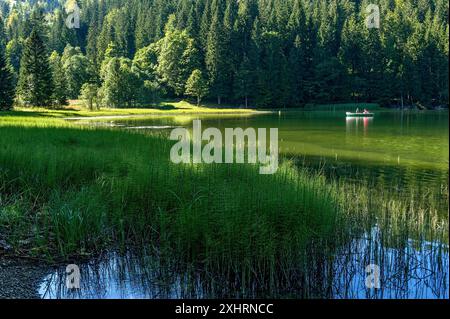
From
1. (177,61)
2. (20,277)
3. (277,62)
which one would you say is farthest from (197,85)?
(20,277)

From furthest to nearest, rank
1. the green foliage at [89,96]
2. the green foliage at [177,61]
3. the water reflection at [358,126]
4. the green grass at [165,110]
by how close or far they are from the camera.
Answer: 1. the green foliage at [177,61]
2. the green foliage at [89,96]
3. the green grass at [165,110]
4. the water reflection at [358,126]

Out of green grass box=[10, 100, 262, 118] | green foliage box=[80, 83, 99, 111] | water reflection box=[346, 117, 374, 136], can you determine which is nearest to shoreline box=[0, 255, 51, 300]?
water reflection box=[346, 117, 374, 136]

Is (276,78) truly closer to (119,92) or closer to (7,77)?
(119,92)

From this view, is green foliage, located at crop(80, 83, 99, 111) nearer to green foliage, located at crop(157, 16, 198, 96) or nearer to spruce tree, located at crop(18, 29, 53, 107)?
spruce tree, located at crop(18, 29, 53, 107)

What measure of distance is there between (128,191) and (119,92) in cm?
6754

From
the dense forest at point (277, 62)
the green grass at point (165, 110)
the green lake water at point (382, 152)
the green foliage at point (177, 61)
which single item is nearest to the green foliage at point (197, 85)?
the dense forest at point (277, 62)

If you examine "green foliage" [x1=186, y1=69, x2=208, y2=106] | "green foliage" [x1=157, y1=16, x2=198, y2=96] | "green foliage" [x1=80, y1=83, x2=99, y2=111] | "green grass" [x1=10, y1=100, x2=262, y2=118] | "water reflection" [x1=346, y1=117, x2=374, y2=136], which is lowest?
"water reflection" [x1=346, y1=117, x2=374, y2=136]

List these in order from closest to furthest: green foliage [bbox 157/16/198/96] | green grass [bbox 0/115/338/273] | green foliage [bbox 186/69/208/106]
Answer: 1. green grass [bbox 0/115/338/273]
2. green foliage [bbox 186/69/208/106]
3. green foliage [bbox 157/16/198/96]

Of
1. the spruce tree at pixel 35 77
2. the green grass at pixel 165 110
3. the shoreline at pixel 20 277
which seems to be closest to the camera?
the shoreline at pixel 20 277

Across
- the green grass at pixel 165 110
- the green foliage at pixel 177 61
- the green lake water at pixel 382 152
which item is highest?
the green foliage at pixel 177 61

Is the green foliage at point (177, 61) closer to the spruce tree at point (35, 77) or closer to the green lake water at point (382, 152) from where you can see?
the spruce tree at point (35, 77)

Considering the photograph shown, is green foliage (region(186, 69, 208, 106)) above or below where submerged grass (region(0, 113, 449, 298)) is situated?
above

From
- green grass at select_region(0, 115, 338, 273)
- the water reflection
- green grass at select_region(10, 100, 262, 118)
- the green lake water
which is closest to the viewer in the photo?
green grass at select_region(0, 115, 338, 273)
